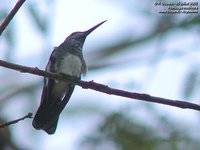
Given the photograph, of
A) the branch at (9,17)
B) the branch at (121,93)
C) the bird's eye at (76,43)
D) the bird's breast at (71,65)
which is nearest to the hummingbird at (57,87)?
the bird's breast at (71,65)

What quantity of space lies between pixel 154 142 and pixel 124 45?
2.89 meters

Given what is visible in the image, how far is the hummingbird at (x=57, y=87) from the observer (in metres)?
4.30

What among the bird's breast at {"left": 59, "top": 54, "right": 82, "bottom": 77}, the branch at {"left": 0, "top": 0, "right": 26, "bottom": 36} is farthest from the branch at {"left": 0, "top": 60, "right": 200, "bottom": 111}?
the bird's breast at {"left": 59, "top": 54, "right": 82, "bottom": 77}

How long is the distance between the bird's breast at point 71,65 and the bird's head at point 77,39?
1.32 ft

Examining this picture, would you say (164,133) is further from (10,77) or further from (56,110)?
(10,77)

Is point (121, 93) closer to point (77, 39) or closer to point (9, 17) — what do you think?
point (9, 17)

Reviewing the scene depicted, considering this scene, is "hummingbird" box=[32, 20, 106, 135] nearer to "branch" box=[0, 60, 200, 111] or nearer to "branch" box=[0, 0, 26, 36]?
"branch" box=[0, 60, 200, 111]

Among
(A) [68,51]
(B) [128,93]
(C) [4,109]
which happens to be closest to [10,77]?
(C) [4,109]

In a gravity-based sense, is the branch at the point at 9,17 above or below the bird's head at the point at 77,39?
above

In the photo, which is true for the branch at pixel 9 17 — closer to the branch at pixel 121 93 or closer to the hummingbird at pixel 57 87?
the branch at pixel 121 93

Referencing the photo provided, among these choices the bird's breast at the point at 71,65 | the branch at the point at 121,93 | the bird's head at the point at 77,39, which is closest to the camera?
the branch at the point at 121,93

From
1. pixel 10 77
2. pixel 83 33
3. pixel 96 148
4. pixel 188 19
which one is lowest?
pixel 10 77

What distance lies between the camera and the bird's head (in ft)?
17.4

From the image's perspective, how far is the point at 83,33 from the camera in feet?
18.4
